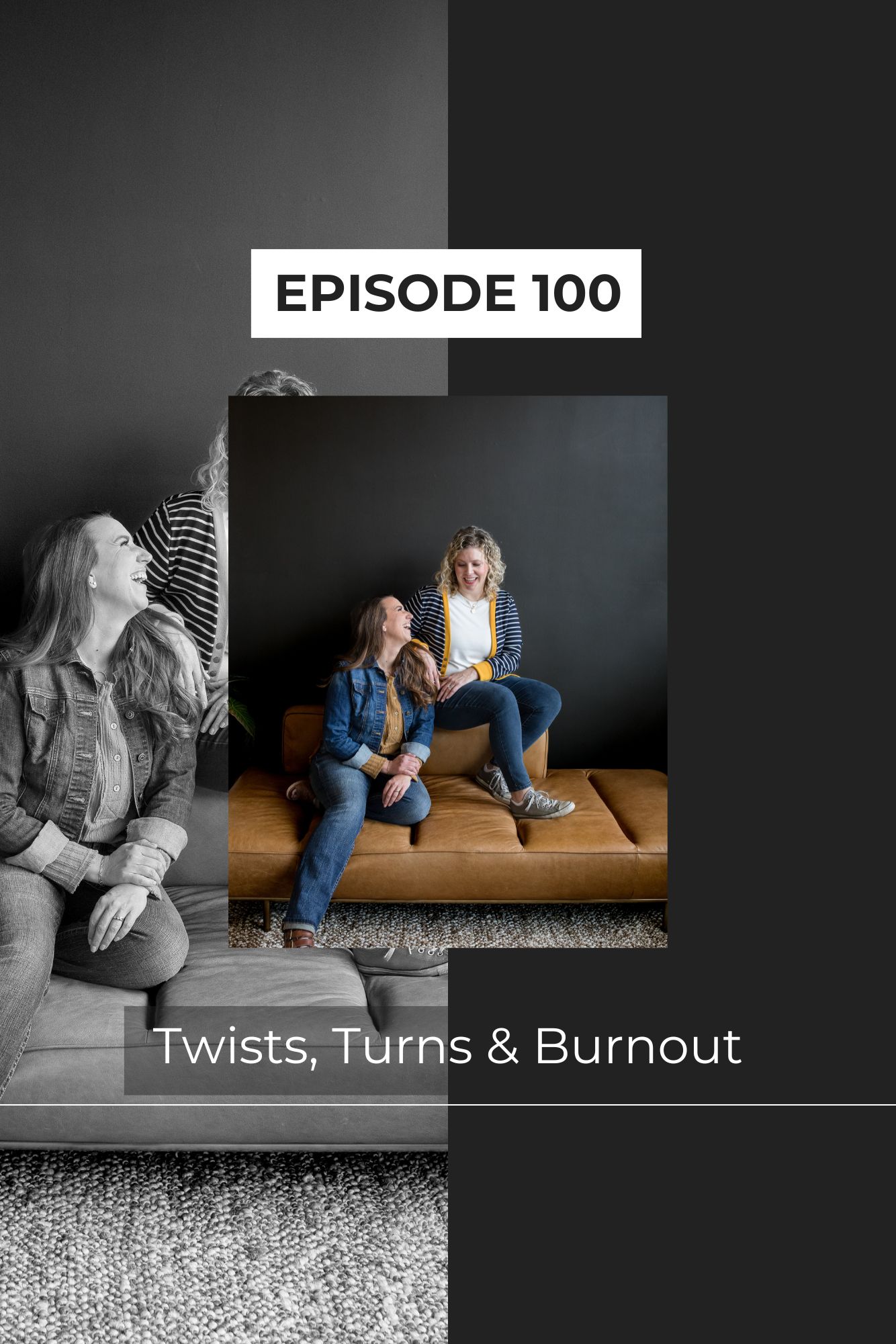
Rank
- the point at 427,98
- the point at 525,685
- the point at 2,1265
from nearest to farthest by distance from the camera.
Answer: the point at 2,1265, the point at 525,685, the point at 427,98

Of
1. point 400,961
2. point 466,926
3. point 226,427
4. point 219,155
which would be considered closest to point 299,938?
point 400,961

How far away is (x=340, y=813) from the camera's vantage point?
211 centimetres

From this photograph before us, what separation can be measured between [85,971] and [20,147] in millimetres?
1914

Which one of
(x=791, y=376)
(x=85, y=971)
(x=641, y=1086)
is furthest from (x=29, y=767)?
(x=791, y=376)

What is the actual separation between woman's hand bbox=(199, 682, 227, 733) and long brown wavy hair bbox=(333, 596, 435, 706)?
1.04ft

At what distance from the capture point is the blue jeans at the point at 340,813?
2.11 m

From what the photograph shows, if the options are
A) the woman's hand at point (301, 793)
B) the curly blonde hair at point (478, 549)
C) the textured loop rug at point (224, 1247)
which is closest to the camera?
the textured loop rug at point (224, 1247)

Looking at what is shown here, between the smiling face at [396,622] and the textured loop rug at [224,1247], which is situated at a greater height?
the smiling face at [396,622]

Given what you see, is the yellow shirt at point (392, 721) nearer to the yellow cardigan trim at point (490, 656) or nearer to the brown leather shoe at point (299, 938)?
the yellow cardigan trim at point (490, 656)

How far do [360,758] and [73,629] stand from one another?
75cm

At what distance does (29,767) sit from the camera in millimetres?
2230

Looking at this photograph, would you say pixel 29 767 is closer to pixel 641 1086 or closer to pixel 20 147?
pixel 20 147

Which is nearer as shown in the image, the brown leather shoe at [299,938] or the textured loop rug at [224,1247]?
the textured loop rug at [224,1247]

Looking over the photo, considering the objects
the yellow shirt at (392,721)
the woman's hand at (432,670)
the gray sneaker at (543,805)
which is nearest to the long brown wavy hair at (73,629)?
the yellow shirt at (392,721)
